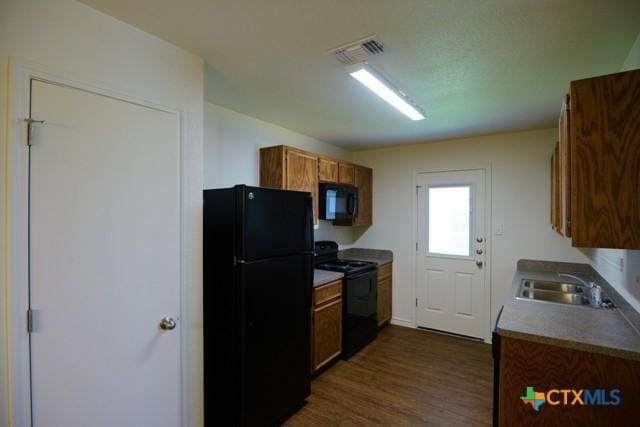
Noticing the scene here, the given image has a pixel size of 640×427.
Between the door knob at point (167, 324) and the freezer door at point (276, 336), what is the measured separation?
1.41 ft

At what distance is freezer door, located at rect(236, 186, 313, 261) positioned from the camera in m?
2.02

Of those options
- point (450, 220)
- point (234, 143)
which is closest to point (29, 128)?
point (234, 143)

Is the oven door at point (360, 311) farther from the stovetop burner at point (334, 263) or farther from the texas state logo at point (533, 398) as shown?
the texas state logo at point (533, 398)

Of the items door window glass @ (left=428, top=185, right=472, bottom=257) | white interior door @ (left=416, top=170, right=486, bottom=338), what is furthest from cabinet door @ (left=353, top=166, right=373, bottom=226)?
door window glass @ (left=428, top=185, right=472, bottom=257)

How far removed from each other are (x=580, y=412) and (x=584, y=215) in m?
0.96

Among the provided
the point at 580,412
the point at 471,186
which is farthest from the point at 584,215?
the point at 471,186

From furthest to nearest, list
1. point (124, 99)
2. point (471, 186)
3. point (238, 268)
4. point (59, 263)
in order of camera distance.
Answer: point (471, 186), point (238, 268), point (124, 99), point (59, 263)

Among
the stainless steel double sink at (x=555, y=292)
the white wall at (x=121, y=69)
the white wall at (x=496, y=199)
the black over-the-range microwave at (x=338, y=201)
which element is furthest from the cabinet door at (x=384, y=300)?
the white wall at (x=121, y=69)

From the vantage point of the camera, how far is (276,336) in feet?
7.36

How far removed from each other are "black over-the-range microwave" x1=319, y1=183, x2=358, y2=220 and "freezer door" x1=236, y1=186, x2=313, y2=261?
1.05 meters

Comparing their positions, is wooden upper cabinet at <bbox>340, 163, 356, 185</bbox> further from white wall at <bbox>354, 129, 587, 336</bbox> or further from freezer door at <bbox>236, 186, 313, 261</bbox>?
freezer door at <bbox>236, 186, 313, 261</bbox>

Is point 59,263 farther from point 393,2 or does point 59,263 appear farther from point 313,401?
point 313,401

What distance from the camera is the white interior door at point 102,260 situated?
53.1 inches

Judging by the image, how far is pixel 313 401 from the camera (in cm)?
261
